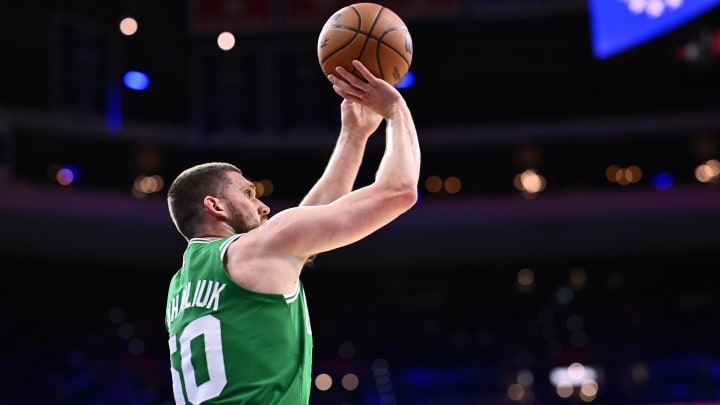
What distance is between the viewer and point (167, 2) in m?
12.9

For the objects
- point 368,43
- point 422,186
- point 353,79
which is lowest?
point 353,79

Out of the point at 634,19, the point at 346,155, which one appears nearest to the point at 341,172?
the point at 346,155

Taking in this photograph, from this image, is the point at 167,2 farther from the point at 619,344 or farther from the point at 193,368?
the point at 193,368

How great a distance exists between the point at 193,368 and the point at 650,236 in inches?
613

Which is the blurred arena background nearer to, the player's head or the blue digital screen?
the blue digital screen

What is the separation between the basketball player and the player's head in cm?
1

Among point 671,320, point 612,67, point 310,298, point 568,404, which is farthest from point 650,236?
point 310,298

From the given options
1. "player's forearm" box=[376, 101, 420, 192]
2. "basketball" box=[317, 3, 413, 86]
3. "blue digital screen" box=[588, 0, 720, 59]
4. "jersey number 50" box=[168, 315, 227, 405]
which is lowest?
"jersey number 50" box=[168, 315, 227, 405]

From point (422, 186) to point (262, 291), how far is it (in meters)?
12.7

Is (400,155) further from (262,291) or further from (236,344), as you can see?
(236,344)

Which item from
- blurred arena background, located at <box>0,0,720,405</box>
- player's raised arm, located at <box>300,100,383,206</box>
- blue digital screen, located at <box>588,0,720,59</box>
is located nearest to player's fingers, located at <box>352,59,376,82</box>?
player's raised arm, located at <box>300,100,383,206</box>

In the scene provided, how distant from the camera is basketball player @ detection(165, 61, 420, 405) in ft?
8.14

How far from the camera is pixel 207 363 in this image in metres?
2.53

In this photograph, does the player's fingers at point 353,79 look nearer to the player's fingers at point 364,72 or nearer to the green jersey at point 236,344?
the player's fingers at point 364,72
